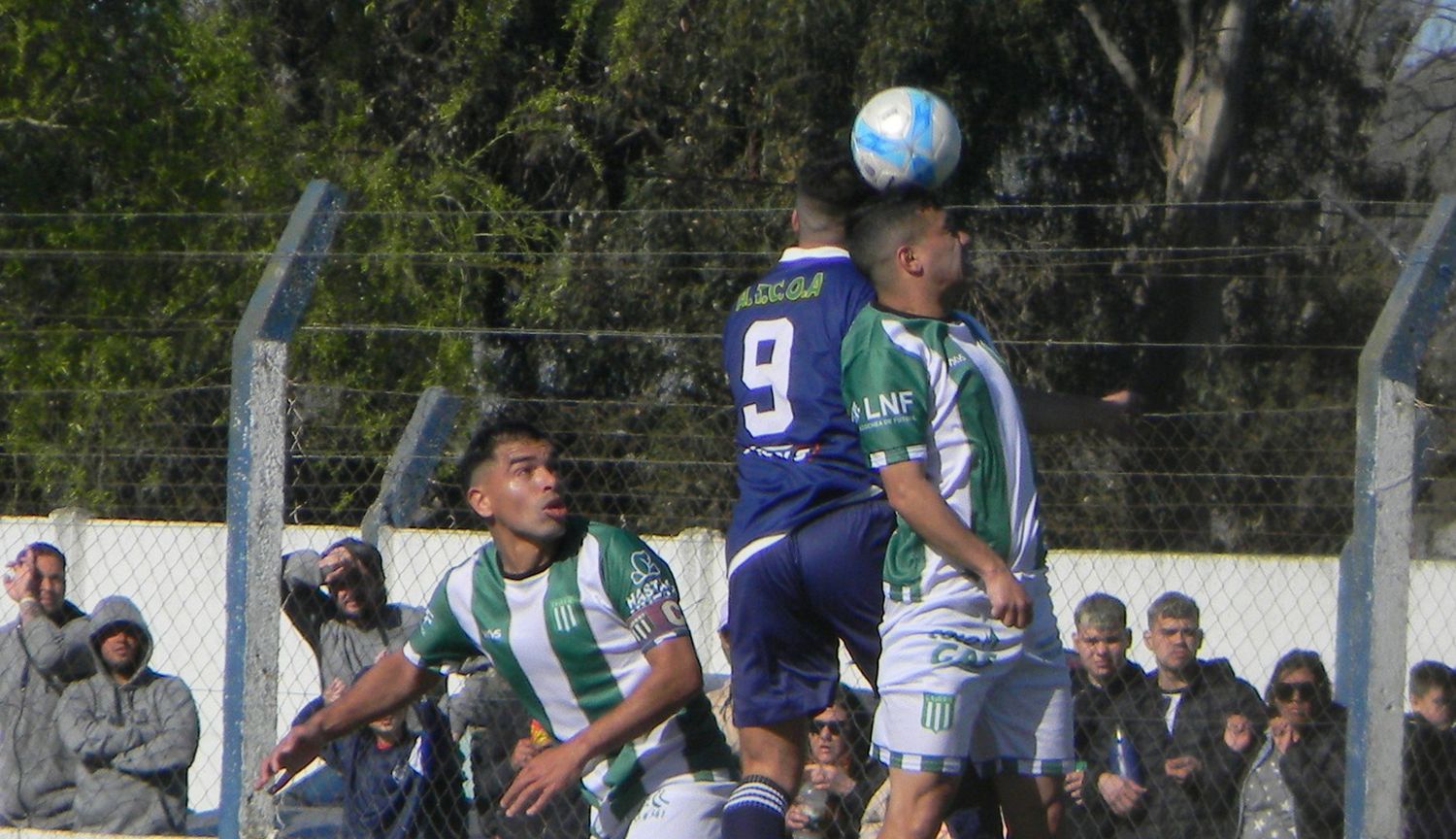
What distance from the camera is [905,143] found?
4488mm

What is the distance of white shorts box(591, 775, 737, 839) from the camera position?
3.95 metres

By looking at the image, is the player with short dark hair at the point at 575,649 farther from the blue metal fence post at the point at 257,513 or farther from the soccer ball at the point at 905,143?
the blue metal fence post at the point at 257,513

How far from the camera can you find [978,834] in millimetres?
4352

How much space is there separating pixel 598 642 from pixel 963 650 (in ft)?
2.50

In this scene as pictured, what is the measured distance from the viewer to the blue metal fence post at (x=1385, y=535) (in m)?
5.25

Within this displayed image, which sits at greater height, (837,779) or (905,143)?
(905,143)

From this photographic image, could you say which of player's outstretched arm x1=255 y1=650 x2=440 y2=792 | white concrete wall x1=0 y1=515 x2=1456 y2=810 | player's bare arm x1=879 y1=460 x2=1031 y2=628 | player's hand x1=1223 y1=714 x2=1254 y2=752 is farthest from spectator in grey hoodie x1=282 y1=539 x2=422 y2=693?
player's bare arm x1=879 y1=460 x2=1031 y2=628

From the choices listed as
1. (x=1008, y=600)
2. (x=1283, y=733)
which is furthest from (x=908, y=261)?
(x=1283, y=733)

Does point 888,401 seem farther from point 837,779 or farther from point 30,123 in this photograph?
point 30,123

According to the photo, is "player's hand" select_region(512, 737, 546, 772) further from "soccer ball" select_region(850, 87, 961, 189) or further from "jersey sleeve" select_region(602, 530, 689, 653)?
"soccer ball" select_region(850, 87, 961, 189)

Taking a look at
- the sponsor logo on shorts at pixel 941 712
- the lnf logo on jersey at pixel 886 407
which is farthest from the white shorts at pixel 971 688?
the lnf logo on jersey at pixel 886 407

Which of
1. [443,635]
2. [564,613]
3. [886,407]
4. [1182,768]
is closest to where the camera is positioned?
[886,407]

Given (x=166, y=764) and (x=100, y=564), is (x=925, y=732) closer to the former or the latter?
(x=166, y=764)

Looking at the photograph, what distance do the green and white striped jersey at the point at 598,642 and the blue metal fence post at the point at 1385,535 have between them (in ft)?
6.67
